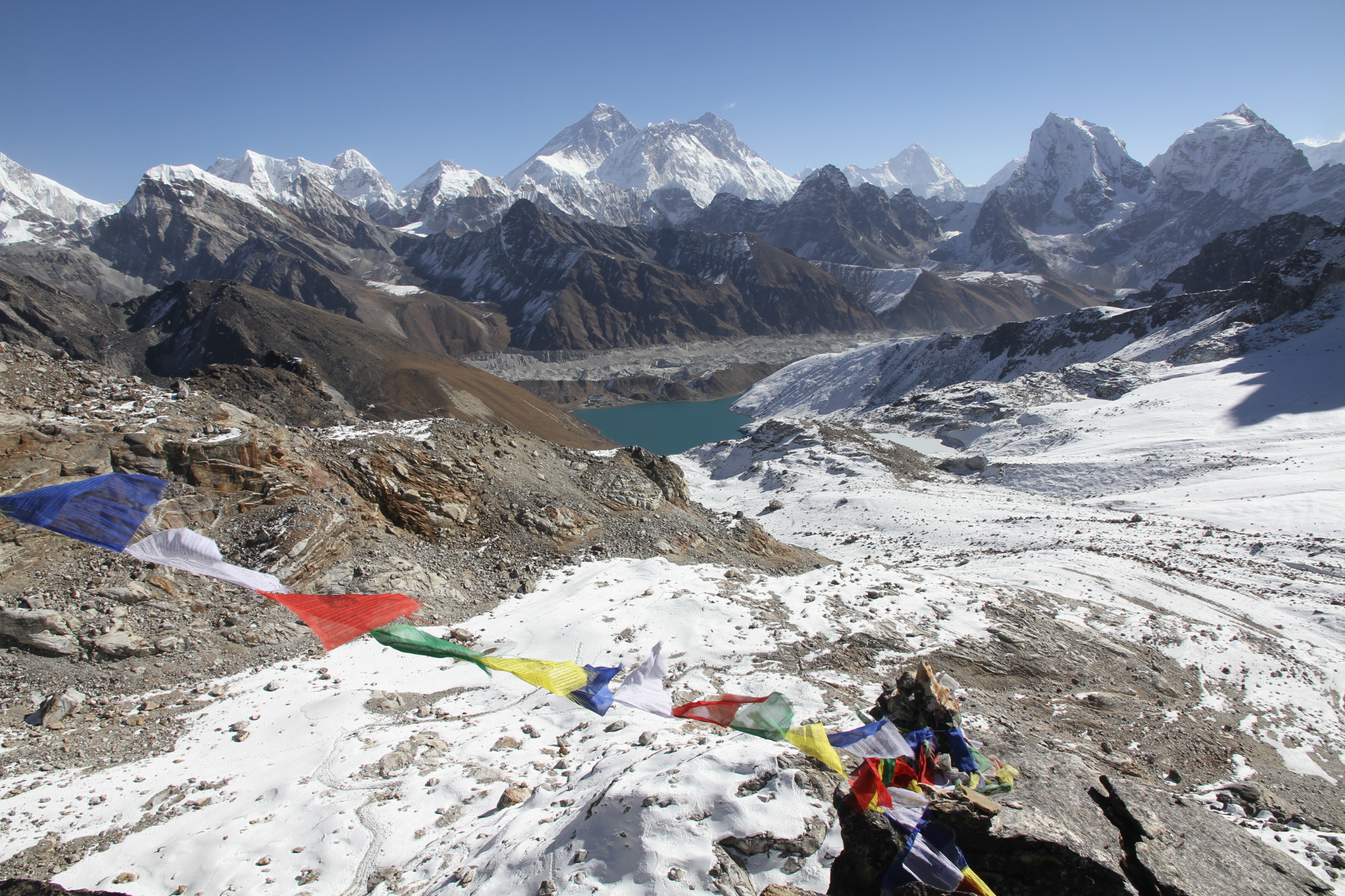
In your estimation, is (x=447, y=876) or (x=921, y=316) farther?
(x=921, y=316)

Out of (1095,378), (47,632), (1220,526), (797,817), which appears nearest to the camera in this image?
(797,817)

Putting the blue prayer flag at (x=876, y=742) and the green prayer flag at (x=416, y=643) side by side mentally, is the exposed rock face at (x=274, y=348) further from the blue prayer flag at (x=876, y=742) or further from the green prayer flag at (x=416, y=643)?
the blue prayer flag at (x=876, y=742)

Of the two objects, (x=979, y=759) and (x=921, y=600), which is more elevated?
(x=979, y=759)

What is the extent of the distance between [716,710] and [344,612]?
5.11 m

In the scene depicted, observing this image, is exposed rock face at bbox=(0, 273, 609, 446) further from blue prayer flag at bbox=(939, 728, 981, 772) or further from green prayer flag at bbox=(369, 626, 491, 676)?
blue prayer flag at bbox=(939, 728, 981, 772)

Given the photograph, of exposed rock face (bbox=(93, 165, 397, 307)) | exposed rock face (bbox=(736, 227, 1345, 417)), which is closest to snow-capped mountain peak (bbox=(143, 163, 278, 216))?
exposed rock face (bbox=(93, 165, 397, 307))

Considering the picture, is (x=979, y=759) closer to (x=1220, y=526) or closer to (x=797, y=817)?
(x=797, y=817)

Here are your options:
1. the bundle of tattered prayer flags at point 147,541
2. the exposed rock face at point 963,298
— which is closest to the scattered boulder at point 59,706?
the bundle of tattered prayer flags at point 147,541

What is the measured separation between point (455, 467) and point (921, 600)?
442 inches

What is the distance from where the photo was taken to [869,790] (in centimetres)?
483

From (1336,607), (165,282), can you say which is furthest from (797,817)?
(165,282)

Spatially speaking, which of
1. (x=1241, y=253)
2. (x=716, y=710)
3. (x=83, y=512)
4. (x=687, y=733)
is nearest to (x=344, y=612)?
(x=83, y=512)

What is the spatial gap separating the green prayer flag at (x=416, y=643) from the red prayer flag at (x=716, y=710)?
2314 mm

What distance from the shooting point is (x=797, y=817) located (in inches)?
200
